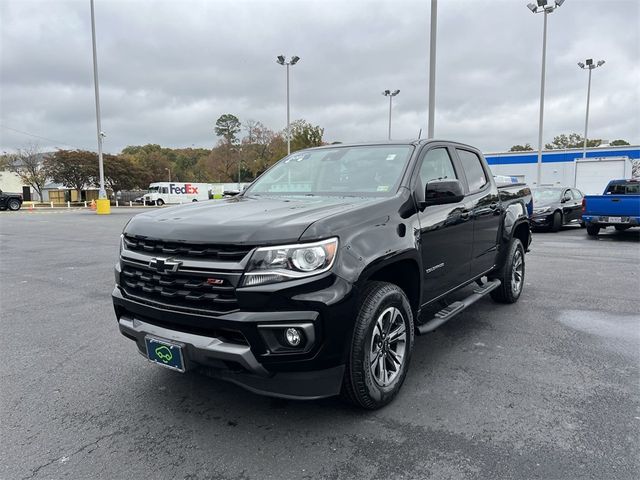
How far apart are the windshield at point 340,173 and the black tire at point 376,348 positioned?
34.5 inches

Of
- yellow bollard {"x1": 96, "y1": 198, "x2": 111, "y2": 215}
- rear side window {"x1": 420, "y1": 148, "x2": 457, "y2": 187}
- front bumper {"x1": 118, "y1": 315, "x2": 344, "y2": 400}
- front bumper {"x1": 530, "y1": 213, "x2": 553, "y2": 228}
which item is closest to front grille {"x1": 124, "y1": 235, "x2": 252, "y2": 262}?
front bumper {"x1": 118, "y1": 315, "x2": 344, "y2": 400}

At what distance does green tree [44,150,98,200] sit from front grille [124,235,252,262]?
58.0m

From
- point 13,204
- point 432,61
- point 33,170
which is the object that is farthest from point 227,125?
point 432,61

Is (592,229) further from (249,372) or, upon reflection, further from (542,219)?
(249,372)

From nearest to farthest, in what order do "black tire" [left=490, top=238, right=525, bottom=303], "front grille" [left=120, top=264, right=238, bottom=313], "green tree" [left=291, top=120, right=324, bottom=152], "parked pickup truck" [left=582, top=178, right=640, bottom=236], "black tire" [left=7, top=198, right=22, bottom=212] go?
"front grille" [left=120, top=264, right=238, bottom=313], "black tire" [left=490, top=238, right=525, bottom=303], "parked pickup truck" [left=582, top=178, right=640, bottom=236], "black tire" [left=7, top=198, right=22, bottom=212], "green tree" [left=291, top=120, right=324, bottom=152]

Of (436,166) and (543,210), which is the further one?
(543,210)

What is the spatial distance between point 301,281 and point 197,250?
68 centimetres

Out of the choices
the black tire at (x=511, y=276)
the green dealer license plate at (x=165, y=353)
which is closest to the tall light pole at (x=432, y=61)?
the black tire at (x=511, y=276)

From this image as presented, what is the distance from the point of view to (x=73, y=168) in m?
53.4

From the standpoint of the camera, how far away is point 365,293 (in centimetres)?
290

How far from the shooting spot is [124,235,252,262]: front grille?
2623 millimetres

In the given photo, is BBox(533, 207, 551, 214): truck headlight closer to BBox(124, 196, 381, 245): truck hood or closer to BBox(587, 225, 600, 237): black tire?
BBox(587, 225, 600, 237): black tire

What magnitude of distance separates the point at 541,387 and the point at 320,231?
7.07 ft

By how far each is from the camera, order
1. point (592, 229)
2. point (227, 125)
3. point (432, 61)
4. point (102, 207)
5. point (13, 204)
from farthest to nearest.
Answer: point (227, 125) → point (13, 204) → point (102, 207) → point (432, 61) → point (592, 229)
